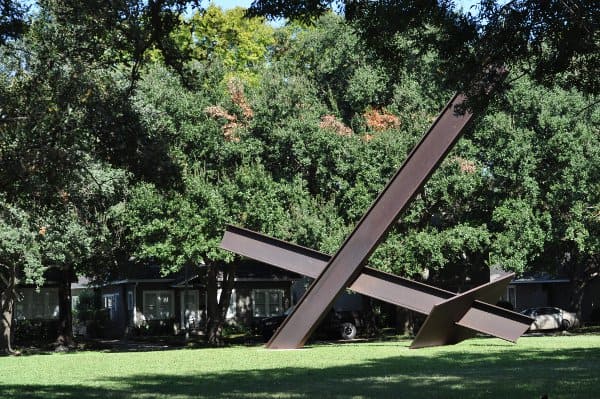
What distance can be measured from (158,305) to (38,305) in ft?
21.8

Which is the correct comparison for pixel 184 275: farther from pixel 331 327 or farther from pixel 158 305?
pixel 331 327

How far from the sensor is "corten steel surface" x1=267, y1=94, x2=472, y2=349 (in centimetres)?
2095

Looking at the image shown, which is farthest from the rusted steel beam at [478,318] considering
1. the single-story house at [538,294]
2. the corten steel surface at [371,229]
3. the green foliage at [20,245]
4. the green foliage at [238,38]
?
the single-story house at [538,294]

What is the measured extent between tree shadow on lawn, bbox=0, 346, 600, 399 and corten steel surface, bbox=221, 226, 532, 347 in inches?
137

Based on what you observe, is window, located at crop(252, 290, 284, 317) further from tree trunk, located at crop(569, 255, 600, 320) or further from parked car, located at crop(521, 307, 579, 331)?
tree trunk, located at crop(569, 255, 600, 320)

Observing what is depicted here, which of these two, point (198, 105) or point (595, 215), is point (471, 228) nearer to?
point (595, 215)

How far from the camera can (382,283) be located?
78.9 feet

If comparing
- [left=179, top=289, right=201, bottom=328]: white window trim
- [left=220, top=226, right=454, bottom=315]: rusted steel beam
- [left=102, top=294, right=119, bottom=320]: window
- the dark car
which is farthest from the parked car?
[left=102, top=294, right=119, bottom=320]: window

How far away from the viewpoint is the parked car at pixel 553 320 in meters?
44.1

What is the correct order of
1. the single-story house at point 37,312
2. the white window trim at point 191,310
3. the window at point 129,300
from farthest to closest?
the window at point 129,300
the white window trim at point 191,310
the single-story house at point 37,312

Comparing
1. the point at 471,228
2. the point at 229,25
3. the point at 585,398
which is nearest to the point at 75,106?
the point at 585,398

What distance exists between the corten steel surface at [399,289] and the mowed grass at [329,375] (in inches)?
27.9

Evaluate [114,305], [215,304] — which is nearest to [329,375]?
[215,304]

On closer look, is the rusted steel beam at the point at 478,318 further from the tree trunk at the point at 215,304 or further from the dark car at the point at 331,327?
the dark car at the point at 331,327
